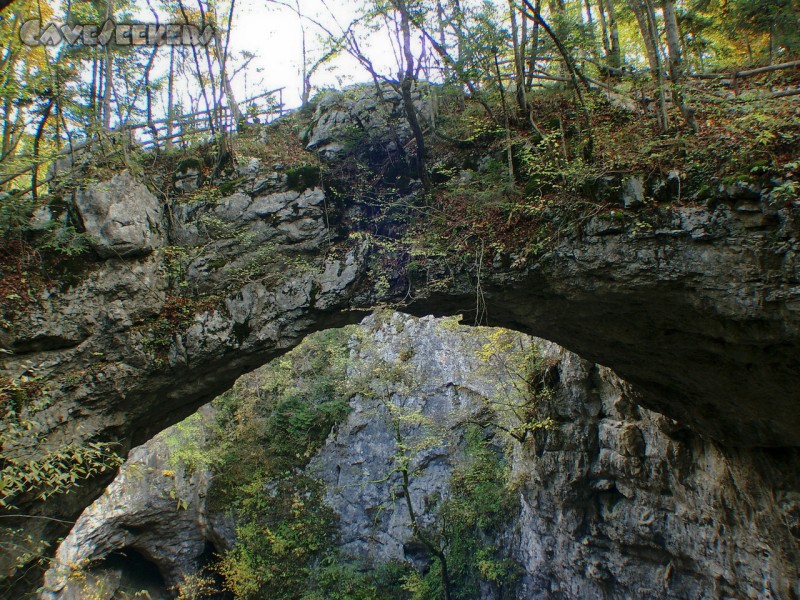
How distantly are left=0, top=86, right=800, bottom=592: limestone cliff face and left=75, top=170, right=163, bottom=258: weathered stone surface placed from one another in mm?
22

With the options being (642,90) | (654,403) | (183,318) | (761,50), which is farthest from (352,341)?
(761,50)

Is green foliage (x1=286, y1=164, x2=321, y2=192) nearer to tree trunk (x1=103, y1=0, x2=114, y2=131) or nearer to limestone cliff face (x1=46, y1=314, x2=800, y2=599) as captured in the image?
tree trunk (x1=103, y1=0, x2=114, y2=131)

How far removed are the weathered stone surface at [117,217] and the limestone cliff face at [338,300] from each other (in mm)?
22

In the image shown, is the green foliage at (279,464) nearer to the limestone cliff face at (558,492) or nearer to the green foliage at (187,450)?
the green foliage at (187,450)

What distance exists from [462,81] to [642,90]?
245 cm

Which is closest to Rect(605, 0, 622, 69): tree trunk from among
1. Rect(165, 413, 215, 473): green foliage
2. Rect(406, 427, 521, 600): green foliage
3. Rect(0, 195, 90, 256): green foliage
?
Rect(0, 195, 90, 256): green foliage

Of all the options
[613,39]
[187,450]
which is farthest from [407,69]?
[187,450]

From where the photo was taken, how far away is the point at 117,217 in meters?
6.75

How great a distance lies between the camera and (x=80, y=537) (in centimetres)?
1035

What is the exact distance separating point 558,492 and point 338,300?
5.98m

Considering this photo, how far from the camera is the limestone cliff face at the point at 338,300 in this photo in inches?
187

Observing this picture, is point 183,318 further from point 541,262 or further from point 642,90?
point 642,90

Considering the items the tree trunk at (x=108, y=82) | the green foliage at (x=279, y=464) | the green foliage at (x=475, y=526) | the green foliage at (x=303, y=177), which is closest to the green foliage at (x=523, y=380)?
the green foliage at (x=475, y=526)

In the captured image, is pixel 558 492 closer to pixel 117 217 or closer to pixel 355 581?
pixel 355 581
